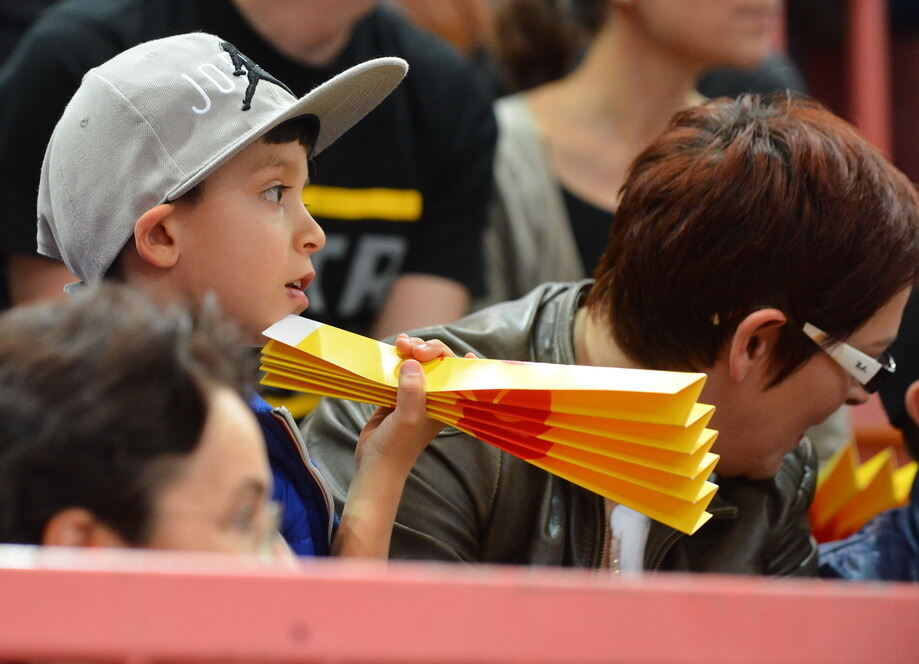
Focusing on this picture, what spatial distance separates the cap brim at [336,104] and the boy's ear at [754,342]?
1.43 feet

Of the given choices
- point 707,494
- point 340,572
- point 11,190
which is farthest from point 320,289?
point 340,572

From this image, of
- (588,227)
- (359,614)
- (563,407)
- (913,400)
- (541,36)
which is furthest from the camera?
(541,36)

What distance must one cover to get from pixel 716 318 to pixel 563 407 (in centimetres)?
31

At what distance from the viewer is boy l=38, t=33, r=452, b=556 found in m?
1.14

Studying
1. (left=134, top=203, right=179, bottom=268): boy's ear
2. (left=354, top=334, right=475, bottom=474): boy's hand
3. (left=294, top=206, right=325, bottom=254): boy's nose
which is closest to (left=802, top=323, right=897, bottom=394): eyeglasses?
(left=354, top=334, right=475, bottom=474): boy's hand

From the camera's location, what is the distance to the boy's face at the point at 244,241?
1.16 m

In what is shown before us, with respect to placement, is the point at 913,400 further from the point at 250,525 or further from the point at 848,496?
the point at 250,525

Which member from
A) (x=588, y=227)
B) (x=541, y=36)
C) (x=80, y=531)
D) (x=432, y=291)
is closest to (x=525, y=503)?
(x=80, y=531)

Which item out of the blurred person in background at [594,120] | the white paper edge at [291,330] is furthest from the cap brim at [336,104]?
the blurred person in background at [594,120]

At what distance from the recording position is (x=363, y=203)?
1969 mm

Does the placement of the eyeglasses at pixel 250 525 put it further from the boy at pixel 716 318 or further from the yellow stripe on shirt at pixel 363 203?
the yellow stripe on shirt at pixel 363 203

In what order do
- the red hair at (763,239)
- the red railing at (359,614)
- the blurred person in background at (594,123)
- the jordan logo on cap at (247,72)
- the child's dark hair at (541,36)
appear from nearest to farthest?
1. the red railing at (359,614)
2. the jordan logo on cap at (247,72)
3. the red hair at (763,239)
4. the blurred person in background at (594,123)
5. the child's dark hair at (541,36)

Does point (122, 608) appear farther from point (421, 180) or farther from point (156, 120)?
point (421, 180)

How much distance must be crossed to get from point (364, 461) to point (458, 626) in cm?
49
